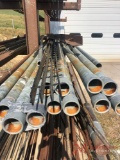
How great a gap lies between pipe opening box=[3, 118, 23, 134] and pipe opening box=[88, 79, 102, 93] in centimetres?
116

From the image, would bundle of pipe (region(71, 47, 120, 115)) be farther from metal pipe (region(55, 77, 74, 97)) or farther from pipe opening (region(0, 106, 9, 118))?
pipe opening (region(0, 106, 9, 118))

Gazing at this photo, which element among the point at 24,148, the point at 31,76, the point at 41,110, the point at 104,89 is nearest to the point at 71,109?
the point at 41,110

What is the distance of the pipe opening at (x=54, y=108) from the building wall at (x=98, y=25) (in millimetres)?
12976

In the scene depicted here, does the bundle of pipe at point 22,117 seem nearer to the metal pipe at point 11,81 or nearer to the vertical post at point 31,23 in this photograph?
the metal pipe at point 11,81

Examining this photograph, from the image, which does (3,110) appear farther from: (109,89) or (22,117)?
(109,89)

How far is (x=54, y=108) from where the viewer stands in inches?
107

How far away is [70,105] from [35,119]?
52 centimetres

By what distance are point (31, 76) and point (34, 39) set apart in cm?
250

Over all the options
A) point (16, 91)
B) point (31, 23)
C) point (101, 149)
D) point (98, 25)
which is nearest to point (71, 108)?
point (16, 91)

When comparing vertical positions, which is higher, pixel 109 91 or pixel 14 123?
pixel 109 91

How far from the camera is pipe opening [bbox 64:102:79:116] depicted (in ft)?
8.77

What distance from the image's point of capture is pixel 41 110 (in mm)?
2438

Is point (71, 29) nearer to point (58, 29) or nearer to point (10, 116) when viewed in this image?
point (58, 29)

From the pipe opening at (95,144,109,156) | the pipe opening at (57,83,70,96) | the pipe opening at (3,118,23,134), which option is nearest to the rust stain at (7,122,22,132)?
the pipe opening at (3,118,23,134)
